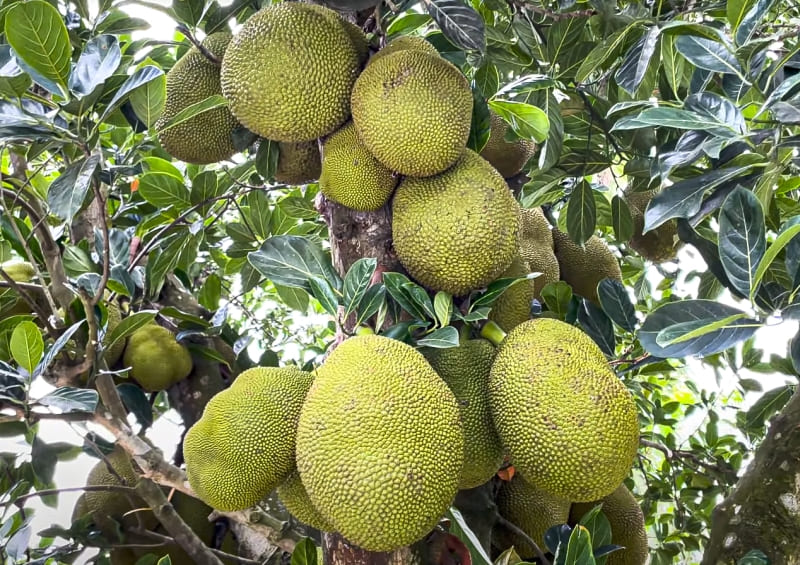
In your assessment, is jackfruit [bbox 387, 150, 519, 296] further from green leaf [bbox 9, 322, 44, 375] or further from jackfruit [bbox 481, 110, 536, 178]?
green leaf [bbox 9, 322, 44, 375]

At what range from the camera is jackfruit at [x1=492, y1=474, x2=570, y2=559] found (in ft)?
4.07

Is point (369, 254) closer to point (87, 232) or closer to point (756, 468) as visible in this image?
point (756, 468)

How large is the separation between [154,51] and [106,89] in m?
0.62

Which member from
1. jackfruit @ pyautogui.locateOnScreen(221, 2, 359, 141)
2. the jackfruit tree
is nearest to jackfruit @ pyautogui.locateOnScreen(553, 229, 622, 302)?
the jackfruit tree

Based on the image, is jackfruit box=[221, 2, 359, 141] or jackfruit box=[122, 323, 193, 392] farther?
jackfruit box=[122, 323, 193, 392]

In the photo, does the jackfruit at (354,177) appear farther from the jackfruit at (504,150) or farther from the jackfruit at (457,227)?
the jackfruit at (504,150)

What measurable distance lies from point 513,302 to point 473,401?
288mm

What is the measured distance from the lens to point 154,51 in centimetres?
153

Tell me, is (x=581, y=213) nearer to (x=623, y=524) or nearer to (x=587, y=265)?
(x=587, y=265)

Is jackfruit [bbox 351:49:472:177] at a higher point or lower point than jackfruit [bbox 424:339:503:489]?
higher

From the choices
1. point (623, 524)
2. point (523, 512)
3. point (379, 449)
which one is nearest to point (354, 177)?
point (379, 449)

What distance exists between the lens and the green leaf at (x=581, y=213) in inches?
53.7

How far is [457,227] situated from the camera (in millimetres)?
1023

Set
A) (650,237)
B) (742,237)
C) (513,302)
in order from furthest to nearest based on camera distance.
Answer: (650,237)
(513,302)
(742,237)
